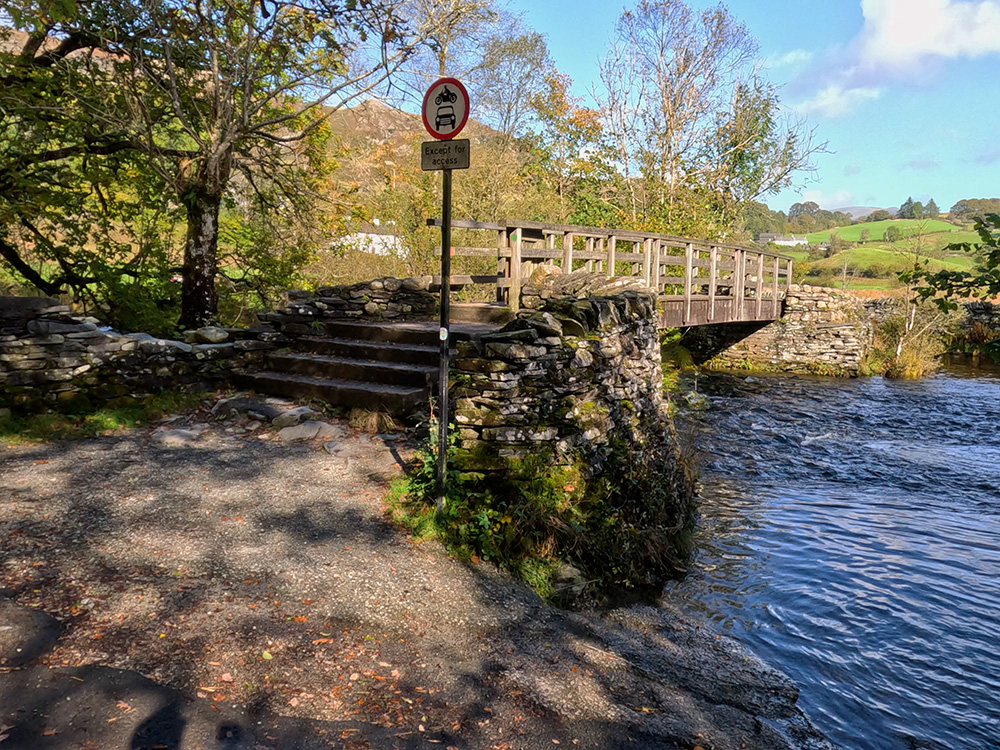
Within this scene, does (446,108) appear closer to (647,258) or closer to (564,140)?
(647,258)

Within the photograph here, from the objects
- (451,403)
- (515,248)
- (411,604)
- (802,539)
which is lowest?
(802,539)

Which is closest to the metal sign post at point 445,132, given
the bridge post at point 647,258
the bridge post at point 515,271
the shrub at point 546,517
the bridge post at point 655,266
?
the shrub at point 546,517

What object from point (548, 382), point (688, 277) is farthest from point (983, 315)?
point (548, 382)

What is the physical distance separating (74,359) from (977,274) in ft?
26.7

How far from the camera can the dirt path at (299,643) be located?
2883mm

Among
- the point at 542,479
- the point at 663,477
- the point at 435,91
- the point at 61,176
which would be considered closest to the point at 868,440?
the point at 663,477

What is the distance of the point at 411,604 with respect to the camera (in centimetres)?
397

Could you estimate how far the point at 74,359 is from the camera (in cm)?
685

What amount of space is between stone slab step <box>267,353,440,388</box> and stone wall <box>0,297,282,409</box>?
Result: 967mm

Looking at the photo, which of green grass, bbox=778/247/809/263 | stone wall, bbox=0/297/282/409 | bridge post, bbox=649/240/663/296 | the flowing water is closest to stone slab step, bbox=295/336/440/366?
stone wall, bbox=0/297/282/409

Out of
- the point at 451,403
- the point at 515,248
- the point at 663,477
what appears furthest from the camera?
the point at 515,248

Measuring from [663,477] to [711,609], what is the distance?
1.81 metres

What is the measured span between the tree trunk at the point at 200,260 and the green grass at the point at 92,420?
1847mm

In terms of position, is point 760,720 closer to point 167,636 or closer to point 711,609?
point 711,609
